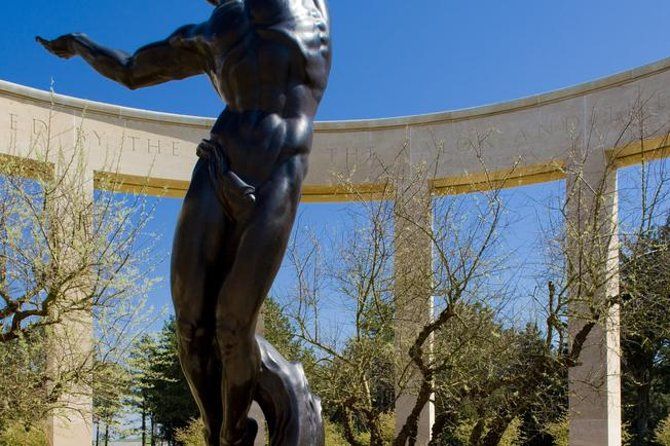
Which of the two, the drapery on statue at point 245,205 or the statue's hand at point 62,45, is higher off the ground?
the statue's hand at point 62,45

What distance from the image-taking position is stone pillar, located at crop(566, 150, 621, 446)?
13.5 metres

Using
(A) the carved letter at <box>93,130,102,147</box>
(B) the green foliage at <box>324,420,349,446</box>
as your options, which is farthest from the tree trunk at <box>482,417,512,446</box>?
(A) the carved letter at <box>93,130,102,147</box>

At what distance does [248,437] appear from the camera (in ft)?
12.2

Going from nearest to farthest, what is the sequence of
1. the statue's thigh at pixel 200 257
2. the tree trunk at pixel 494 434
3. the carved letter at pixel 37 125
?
the statue's thigh at pixel 200 257 < the tree trunk at pixel 494 434 < the carved letter at pixel 37 125

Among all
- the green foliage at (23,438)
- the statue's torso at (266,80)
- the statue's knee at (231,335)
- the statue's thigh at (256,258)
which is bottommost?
the green foliage at (23,438)

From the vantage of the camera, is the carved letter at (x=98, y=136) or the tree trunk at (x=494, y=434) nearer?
the tree trunk at (x=494, y=434)

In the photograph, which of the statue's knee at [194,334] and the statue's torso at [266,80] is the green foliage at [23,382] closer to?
the statue's knee at [194,334]

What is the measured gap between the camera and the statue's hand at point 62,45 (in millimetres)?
4301

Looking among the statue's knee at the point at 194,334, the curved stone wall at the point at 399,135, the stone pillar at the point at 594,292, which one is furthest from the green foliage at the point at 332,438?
the statue's knee at the point at 194,334

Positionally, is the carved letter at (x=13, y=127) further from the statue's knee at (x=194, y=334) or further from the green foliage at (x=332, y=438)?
the statue's knee at (x=194, y=334)

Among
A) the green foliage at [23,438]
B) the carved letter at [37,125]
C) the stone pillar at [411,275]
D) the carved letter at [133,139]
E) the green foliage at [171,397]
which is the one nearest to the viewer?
the stone pillar at [411,275]

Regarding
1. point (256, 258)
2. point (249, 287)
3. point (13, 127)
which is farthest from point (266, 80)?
point (13, 127)

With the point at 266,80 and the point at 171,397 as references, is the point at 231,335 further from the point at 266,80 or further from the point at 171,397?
the point at 171,397

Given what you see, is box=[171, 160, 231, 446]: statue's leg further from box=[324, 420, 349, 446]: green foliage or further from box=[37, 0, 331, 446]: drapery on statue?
box=[324, 420, 349, 446]: green foliage
